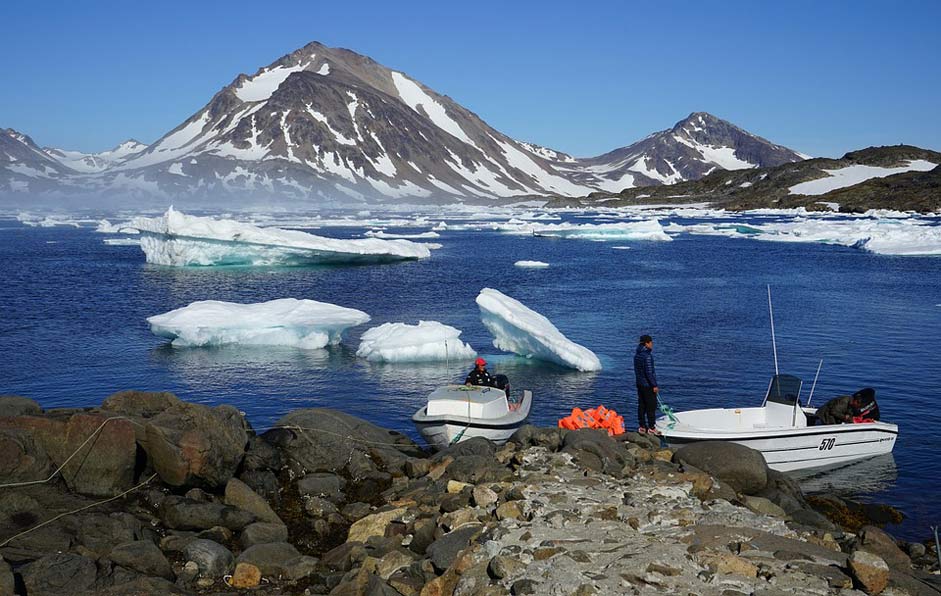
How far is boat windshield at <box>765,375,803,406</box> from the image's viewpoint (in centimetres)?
1628

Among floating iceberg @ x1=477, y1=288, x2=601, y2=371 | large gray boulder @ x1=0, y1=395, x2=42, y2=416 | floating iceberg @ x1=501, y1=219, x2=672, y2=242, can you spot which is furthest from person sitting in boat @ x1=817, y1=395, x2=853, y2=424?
floating iceberg @ x1=501, y1=219, x2=672, y2=242

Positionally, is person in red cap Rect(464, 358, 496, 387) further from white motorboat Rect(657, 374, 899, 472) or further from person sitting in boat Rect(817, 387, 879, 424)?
person sitting in boat Rect(817, 387, 879, 424)

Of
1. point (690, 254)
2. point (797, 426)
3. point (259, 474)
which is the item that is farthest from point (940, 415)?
point (690, 254)

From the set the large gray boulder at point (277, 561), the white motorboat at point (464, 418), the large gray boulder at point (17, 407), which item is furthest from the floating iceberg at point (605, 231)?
the large gray boulder at point (277, 561)

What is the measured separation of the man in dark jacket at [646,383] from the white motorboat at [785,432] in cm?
41

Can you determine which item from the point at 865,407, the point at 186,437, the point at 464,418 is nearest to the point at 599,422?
the point at 464,418

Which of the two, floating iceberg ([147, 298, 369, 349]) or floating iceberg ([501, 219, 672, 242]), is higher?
floating iceberg ([501, 219, 672, 242])

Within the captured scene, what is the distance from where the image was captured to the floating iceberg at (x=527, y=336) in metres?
22.6

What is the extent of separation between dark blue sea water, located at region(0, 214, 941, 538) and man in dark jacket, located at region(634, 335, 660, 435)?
2868mm

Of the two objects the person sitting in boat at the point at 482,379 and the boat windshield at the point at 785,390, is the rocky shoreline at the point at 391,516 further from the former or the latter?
the person sitting in boat at the point at 482,379

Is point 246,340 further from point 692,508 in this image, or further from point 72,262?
point 72,262

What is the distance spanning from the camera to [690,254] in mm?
60188

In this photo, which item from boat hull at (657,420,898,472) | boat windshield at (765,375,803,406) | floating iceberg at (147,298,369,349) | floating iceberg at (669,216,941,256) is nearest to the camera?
boat hull at (657,420,898,472)

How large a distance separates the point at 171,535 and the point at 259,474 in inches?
91.0
